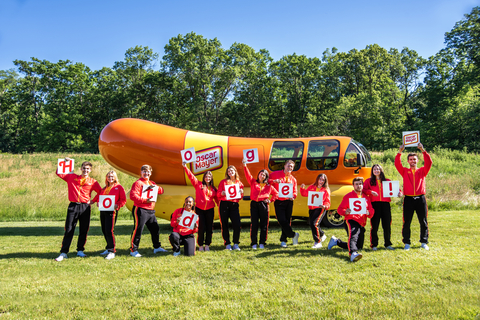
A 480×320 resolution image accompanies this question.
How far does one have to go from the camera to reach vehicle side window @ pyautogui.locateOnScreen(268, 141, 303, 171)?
9.28 meters

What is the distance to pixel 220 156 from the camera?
9250 mm

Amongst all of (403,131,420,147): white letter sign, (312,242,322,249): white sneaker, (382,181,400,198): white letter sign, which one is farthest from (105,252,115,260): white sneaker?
(403,131,420,147): white letter sign

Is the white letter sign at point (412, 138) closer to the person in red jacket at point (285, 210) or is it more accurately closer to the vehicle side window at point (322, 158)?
the person in red jacket at point (285, 210)

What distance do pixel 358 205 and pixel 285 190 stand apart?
1.53 meters

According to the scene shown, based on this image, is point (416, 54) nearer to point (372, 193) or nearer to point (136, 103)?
point (136, 103)

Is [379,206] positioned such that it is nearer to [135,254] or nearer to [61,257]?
[135,254]

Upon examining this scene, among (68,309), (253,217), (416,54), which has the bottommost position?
(68,309)

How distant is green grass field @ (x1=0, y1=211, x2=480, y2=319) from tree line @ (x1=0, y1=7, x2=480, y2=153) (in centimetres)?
3023

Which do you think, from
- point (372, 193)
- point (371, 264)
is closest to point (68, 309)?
point (371, 264)

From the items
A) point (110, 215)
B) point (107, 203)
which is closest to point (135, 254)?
point (110, 215)

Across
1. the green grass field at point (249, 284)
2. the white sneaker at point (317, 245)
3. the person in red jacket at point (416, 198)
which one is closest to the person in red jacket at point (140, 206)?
the green grass field at point (249, 284)

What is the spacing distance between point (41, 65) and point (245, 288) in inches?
1955

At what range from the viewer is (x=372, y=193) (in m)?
6.40

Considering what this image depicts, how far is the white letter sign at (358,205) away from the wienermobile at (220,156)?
2.92 m
